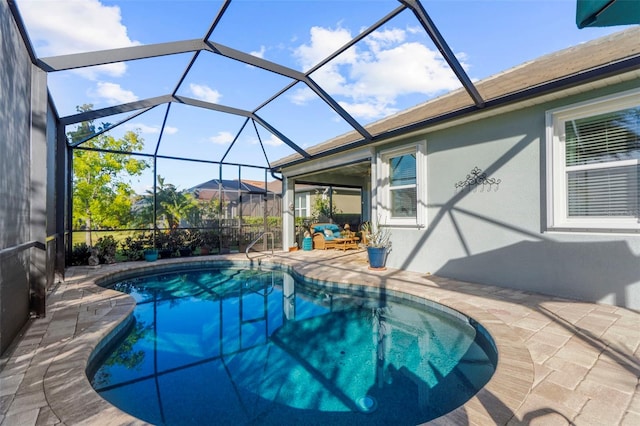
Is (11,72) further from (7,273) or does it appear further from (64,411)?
(64,411)

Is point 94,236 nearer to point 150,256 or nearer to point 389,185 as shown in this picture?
point 150,256

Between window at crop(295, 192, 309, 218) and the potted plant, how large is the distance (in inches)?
339

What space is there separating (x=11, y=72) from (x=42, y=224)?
1876mm

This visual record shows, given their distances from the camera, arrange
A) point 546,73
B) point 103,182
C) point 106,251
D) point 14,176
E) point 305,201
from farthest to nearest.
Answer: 1. point 305,201
2. point 103,182
3. point 106,251
4. point 546,73
5. point 14,176

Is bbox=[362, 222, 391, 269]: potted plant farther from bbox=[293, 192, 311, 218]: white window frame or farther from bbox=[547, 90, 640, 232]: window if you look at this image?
bbox=[293, 192, 311, 218]: white window frame

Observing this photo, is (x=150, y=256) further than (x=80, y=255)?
Yes

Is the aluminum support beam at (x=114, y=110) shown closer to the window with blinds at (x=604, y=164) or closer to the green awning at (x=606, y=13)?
the green awning at (x=606, y=13)

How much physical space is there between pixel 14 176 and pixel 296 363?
366 cm

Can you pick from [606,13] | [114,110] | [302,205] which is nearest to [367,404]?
[606,13]

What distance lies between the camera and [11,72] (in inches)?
119

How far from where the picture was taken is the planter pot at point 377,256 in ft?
21.6

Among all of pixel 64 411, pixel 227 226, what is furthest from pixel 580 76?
pixel 227 226

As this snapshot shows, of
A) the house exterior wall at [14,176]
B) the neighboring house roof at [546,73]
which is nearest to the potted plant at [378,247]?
the neighboring house roof at [546,73]

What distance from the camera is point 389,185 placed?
7102 mm
